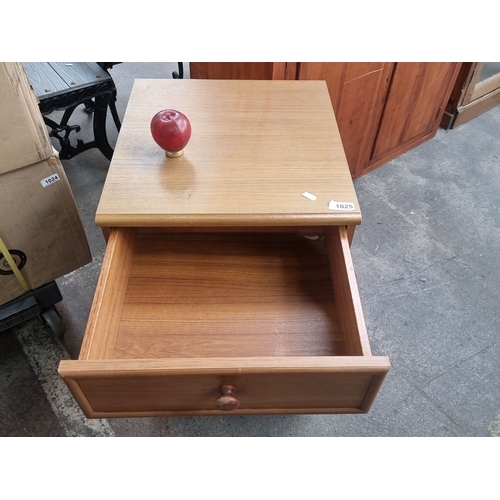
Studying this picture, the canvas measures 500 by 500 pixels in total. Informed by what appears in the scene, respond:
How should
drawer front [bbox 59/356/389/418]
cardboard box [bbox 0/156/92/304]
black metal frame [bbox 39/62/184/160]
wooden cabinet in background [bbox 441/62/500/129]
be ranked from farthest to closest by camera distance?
1. wooden cabinet in background [bbox 441/62/500/129]
2. black metal frame [bbox 39/62/184/160]
3. cardboard box [bbox 0/156/92/304]
4. drawer front [bbox 59/356/389/418]

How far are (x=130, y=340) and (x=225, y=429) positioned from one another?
1.38 feet

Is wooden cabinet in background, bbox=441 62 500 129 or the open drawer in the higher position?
the open drawer

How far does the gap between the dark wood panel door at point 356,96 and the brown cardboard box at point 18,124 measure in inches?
28.7

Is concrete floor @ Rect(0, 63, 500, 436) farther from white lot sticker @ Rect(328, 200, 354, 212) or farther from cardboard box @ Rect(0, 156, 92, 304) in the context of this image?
white lot sticker @ Rect(328, 200, 354, 212)

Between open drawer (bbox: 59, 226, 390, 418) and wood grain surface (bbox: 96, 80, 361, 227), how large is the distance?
0.30ft

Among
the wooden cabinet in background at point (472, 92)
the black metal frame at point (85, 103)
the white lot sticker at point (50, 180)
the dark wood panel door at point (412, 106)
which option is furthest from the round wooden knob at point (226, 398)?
the wooden cabinet in background at point (472, 92)

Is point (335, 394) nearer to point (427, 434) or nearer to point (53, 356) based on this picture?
point (427, 434)

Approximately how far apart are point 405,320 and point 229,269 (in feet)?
2.14

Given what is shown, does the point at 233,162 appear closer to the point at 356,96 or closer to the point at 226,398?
the point at 226,398

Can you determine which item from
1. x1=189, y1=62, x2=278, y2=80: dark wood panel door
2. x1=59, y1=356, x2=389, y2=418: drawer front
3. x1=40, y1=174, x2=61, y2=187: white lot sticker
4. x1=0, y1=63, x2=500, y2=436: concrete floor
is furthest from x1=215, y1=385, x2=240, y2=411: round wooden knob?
x1=189, y1=62, x2=278, y2=80: dark wood panel door

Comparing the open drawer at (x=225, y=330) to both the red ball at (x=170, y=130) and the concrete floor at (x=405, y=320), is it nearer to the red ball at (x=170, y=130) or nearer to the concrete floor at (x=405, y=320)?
A: the red ball at (x=170, y=130)

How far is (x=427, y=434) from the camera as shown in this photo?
1.15 m

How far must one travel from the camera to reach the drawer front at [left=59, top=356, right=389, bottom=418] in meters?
0.68

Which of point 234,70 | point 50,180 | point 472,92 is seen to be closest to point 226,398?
point 50,180
